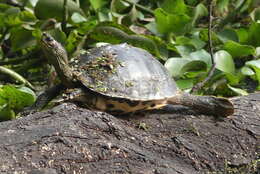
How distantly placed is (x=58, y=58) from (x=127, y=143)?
1.41 ft

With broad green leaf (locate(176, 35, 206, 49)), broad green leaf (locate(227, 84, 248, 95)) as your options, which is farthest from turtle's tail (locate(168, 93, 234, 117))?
broad green leaf (locate(176, 35, 206, 49))

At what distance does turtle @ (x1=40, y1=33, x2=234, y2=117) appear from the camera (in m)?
1.98

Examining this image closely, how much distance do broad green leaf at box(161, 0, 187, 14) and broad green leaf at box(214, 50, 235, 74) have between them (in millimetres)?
803

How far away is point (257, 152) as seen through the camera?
2.07 meters

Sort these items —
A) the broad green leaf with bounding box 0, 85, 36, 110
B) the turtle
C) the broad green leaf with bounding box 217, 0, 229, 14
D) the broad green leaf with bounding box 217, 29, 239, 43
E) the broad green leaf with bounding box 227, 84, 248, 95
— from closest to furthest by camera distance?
the turtle → the broad green leaf with bounding box 0, 85, 36, 110 → the broad green leaf with bounding box 227, 84, 248, 95 → the broad green leaf with bounding box 217, 29, 239, 43 → the broad green leaf with bounding box 217, 0, 229, 14

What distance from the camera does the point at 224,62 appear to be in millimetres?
2965

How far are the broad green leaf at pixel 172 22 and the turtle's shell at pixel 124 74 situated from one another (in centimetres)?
117

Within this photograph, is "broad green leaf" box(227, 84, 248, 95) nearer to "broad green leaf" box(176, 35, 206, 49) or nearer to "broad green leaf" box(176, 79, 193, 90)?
"broad green leaf" box(176, 79, 193, 90)

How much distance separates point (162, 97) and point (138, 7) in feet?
7.10

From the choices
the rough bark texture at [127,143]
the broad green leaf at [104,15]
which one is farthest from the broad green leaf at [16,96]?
the broad green leaf at [104,15]

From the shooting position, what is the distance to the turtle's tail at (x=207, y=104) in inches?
84.3

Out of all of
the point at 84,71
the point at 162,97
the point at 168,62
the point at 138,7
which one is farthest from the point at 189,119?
the point at 138,7

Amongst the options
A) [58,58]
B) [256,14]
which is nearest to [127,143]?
[58,58]

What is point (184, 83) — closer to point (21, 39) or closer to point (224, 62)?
point (224, 62)
